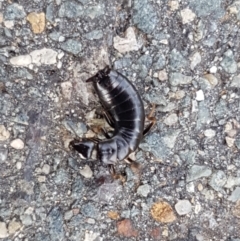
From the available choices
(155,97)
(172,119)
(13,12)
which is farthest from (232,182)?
(13,12)

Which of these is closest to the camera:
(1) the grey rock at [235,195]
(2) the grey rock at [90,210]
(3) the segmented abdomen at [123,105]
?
(3) the segmented abdomen at [123,105]

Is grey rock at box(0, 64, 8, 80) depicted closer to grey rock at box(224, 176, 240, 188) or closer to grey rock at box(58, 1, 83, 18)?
grey rock at box(58, 1, 83, 18)

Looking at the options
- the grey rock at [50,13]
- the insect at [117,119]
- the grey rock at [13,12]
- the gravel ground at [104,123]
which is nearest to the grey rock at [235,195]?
the gravel ground at [104,123]

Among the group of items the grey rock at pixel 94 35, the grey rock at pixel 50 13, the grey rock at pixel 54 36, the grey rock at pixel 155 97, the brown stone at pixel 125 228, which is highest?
the grey rock at pixel 50 13

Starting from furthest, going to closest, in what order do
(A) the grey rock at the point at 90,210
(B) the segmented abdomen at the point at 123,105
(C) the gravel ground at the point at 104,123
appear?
(A) the grey rock at the point at 90,210, (C) the gravel ground at the point at 104,123, (B) the segmented abdomen at the point at 123,105

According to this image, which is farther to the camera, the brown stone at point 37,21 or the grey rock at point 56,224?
the grey rock at point 56,224

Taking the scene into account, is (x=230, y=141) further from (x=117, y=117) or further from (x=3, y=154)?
(x=3, y=154)

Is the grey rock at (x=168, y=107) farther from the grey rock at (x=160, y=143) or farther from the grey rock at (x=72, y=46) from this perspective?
the grey rock at (x=72, y=46)

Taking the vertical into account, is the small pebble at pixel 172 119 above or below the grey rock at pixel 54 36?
below
